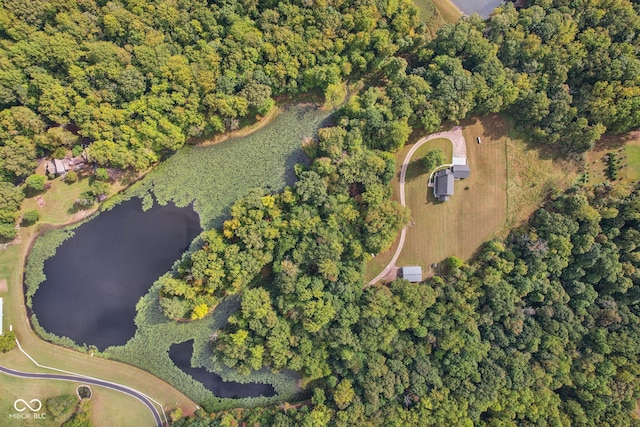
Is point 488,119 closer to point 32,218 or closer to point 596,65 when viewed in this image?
point 596,65

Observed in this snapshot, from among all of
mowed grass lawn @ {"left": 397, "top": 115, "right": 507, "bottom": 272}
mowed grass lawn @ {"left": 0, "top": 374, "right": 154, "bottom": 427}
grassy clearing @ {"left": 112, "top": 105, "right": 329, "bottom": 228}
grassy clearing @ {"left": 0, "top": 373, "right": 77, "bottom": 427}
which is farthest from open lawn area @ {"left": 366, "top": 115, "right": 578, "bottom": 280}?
grassy clearing @ {"left": 0, "top": 373, "right": 77, "bottom": 427}

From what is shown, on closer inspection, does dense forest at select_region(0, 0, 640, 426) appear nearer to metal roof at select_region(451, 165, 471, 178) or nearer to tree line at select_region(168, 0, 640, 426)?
tree line at select_region(168, 0, 640, 426)

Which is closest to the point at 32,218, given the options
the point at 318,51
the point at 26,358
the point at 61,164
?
the point at 61,164

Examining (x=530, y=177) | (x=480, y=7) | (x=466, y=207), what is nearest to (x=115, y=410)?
(x=466, y=207)

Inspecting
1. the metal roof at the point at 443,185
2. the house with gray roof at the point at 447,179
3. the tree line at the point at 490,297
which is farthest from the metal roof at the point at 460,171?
the tree line at the point at 490,297

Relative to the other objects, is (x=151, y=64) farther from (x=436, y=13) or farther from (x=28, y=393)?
(x=28, y=393)

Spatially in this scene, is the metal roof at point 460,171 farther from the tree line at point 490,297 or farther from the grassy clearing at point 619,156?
the grassy clearing at point 619,156
